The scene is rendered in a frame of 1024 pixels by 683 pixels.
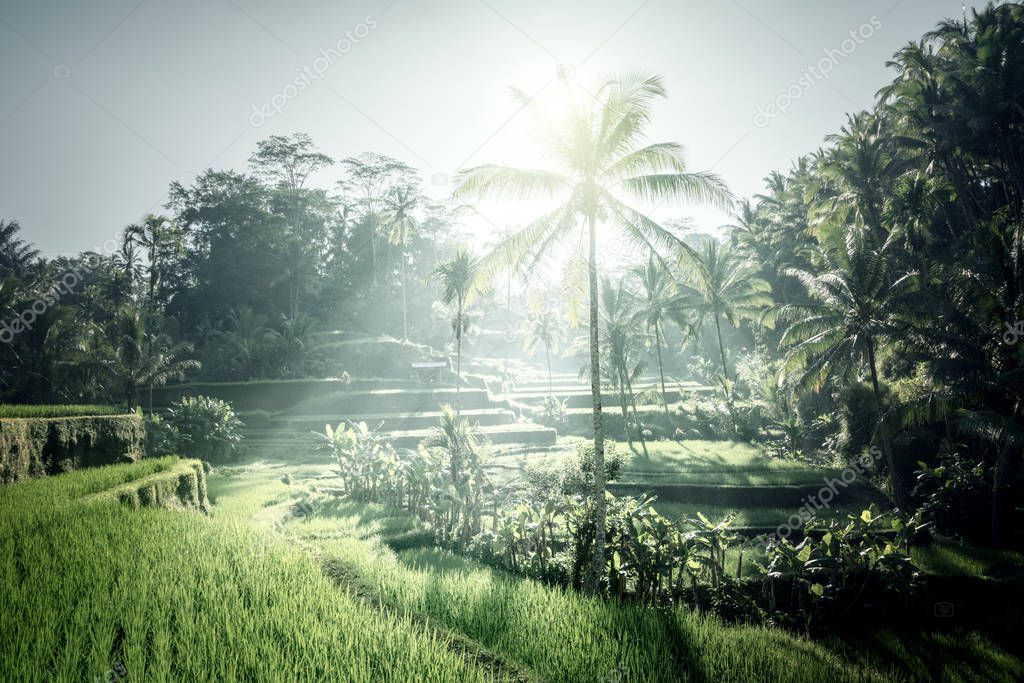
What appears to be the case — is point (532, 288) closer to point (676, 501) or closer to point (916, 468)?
point (676, 501)

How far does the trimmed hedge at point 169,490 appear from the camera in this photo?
6996 millimetres

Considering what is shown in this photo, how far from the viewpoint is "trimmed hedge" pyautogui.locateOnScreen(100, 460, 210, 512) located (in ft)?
23.0

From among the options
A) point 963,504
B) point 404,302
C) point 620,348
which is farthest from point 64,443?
point 404,302

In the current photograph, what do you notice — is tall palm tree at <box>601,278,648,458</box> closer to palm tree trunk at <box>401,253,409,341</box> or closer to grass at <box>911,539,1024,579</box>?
grass at <box>911,539,1024,579</box>

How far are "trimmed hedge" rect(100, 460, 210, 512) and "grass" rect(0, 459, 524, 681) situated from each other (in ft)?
5.22

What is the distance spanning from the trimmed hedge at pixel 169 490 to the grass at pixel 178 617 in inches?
62.6

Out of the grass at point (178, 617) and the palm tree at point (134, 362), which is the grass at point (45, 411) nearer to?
the grass at point (178, 617)

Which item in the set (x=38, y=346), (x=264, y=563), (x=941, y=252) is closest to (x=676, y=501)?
(x=264, y=563)

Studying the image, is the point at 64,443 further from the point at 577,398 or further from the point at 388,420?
the point at 577,398

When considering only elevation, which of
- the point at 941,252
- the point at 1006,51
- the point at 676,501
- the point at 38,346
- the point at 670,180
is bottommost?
the point at 676,501

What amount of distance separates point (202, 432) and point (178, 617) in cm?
1714

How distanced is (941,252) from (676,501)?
1763cm

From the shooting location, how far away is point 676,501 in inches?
591

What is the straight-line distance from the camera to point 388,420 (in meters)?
25.4
